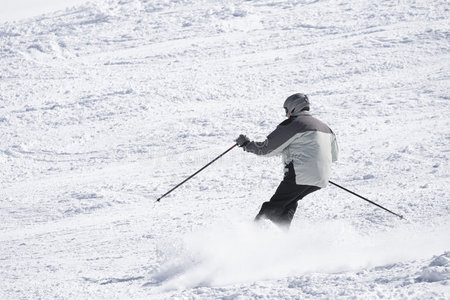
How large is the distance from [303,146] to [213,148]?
13.5 feet

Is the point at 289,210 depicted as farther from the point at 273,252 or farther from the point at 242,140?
the point at 242,140

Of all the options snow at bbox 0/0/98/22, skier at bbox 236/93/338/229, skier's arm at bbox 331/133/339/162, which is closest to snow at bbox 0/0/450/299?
skier at bbox 236/93/338/229

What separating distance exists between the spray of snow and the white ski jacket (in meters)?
0.56

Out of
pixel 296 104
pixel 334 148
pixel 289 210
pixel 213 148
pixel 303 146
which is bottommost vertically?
pixel 213 148

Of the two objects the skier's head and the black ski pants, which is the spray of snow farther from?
the skier's head

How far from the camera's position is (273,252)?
18.2 feet

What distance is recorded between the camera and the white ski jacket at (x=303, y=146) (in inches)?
221

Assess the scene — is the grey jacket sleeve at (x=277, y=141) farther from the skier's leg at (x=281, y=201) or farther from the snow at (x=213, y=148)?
the snow at (x=213, y=148)

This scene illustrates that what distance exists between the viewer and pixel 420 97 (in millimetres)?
10633

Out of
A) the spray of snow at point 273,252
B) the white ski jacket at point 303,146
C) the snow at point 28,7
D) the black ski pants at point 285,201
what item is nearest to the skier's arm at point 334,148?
the white ski jacket at point 303,146

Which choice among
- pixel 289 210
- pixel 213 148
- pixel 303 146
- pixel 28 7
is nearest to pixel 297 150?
pixel 303 146

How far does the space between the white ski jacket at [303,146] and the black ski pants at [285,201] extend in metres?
0.08

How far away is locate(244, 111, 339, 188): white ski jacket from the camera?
5.60 metres

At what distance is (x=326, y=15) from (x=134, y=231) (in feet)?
27.7
